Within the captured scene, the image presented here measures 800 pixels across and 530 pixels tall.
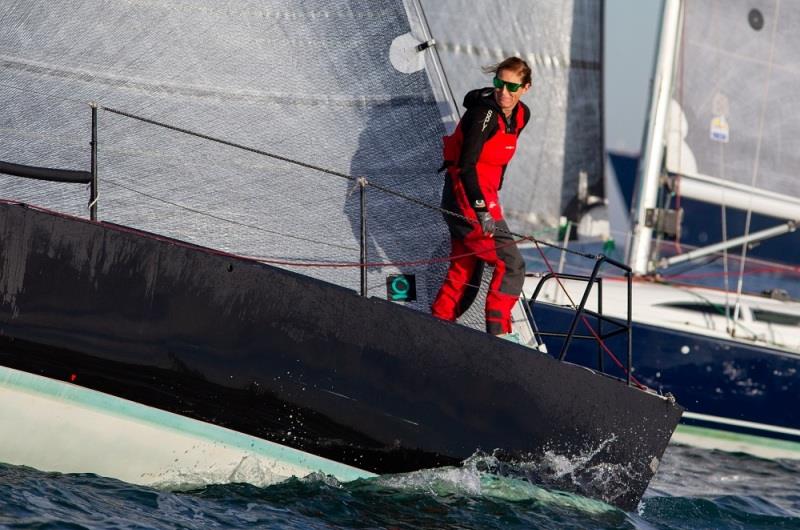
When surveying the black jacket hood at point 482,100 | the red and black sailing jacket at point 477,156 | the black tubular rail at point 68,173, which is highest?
the black jacket hood at point 482,100

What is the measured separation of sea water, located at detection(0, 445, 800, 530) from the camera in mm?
5535

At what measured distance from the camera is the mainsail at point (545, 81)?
11.5 m

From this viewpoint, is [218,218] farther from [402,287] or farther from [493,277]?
[493,277]

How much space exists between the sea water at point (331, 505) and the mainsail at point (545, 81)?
16.3 ft

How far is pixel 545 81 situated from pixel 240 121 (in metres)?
5.15

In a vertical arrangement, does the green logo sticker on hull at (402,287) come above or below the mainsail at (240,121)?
below

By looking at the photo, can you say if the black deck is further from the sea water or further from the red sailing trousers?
the red sailing trousers

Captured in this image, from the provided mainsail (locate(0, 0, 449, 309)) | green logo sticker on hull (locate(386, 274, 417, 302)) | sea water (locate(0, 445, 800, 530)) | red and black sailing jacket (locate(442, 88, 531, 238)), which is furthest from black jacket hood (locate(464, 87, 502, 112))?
sea water (locate(0, 445, 800, 530))

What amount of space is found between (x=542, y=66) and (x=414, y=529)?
21.3 feet

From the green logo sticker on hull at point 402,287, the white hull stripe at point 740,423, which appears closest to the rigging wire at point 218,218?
the green logo sticker on hull at point 402,287

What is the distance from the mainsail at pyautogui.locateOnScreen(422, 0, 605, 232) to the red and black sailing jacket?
4.74 metres

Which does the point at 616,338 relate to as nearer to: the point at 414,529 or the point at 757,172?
the point at 757,172

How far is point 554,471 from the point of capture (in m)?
6.34

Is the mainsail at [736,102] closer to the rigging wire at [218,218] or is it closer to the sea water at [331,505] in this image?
the sea water at [331,505]
